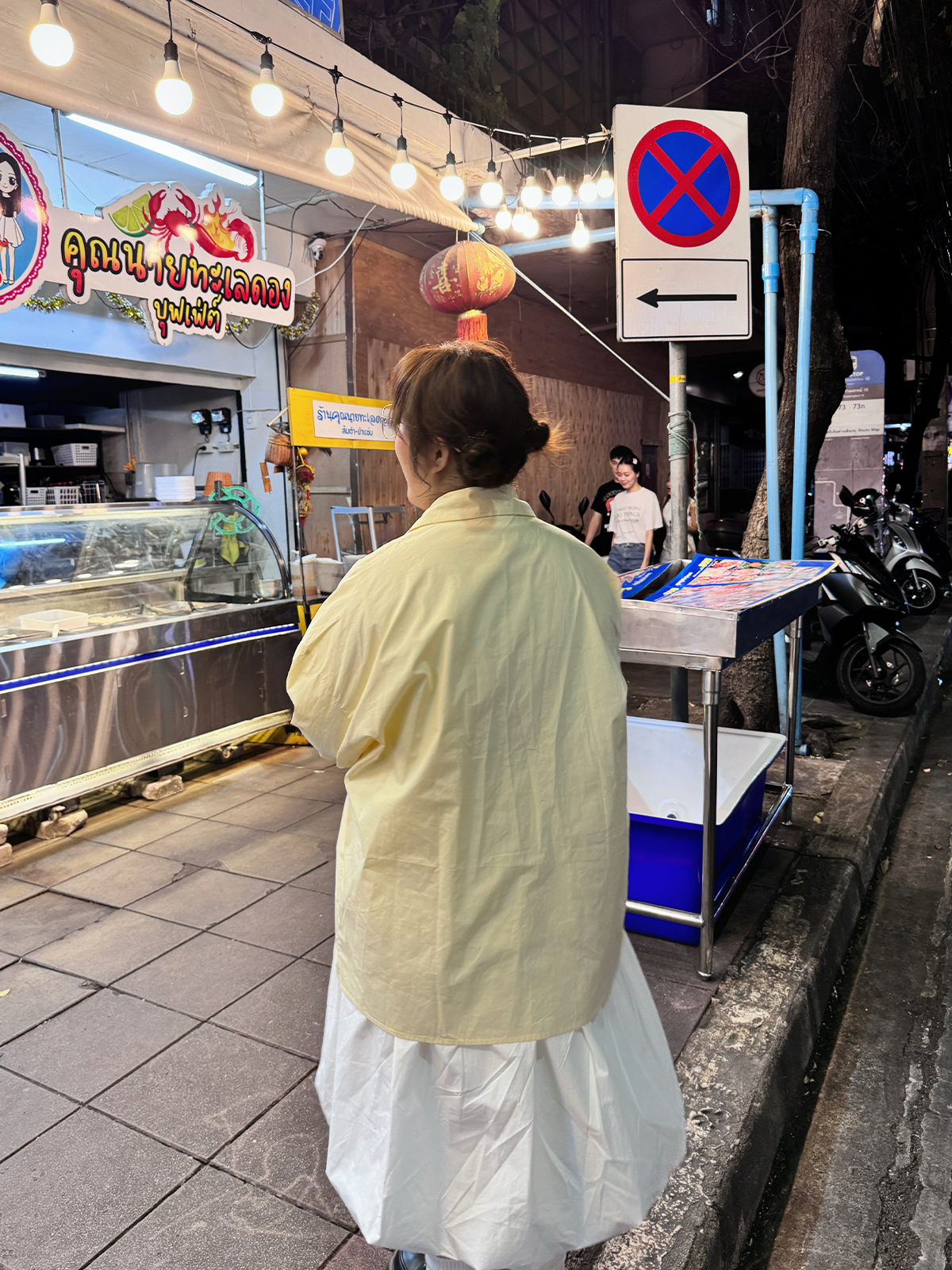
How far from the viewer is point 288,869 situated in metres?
3.97

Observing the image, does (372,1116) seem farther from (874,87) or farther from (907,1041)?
(874,87)

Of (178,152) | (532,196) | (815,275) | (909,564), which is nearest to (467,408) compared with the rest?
(815,275)

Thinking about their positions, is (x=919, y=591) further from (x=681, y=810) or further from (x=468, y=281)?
(x=681, y=810)

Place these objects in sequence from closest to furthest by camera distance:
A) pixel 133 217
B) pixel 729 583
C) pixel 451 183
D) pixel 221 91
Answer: pixel 729 583, pixel 221 91, pixel 133 217, pixel 451 183

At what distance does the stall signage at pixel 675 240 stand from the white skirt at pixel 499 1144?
284 centimetres

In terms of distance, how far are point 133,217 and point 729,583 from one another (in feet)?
14.5

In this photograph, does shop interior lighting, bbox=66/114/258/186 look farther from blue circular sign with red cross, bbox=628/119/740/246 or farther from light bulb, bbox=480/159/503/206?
blue circular sign with red cross, bbox=628/119/740/246

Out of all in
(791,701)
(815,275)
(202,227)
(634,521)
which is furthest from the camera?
(634,521)

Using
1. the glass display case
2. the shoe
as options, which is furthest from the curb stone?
the glass display case

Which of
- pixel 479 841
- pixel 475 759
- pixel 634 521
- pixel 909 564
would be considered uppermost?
pixel 634 521

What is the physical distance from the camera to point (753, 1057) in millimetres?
2533

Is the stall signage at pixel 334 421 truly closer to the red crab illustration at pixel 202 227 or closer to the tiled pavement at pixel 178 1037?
the red crab illustration at pixel 202 227

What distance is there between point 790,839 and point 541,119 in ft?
32.9

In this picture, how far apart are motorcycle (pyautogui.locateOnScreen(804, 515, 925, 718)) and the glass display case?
3905mm
